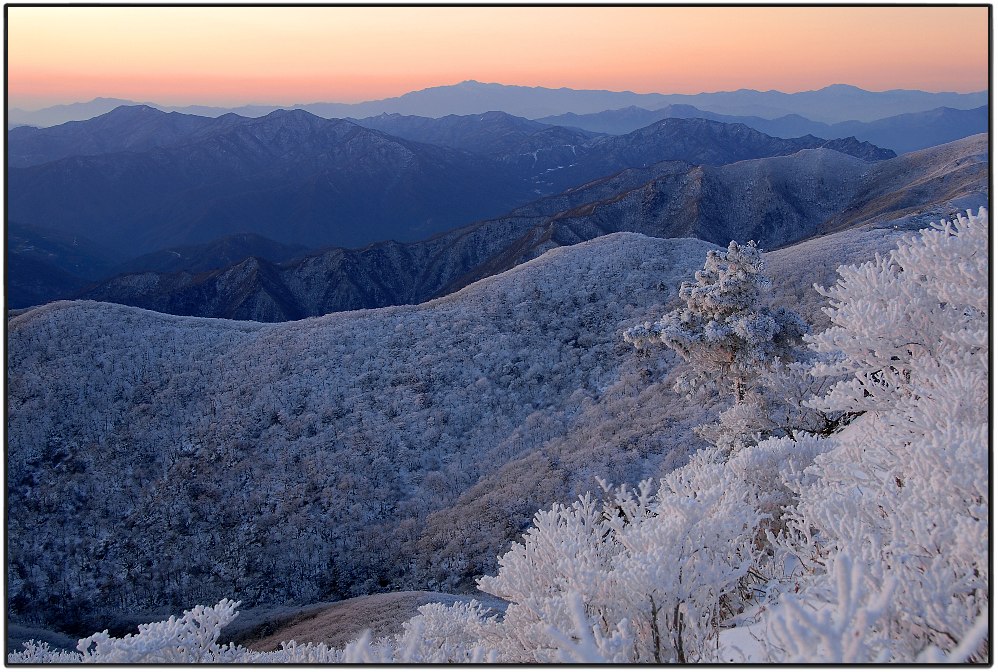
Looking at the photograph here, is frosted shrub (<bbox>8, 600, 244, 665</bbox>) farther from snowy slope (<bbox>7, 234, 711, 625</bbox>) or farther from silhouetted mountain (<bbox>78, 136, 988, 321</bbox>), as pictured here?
silhouetted mountain (<bbox>78, 136, 988, 321</bbox>)

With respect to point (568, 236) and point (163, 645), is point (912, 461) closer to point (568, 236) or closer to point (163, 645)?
point (163, 645)

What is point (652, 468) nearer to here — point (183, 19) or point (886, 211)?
point (183, 19)

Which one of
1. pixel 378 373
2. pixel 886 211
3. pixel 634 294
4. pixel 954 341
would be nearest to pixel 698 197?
pixel 886 211

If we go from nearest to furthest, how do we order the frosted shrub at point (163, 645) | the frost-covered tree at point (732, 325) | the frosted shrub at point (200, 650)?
the frosted shrub at point (200, 650)
the frosted shrub at point (163, 645)
the frost-covered tree at point (732, 325)

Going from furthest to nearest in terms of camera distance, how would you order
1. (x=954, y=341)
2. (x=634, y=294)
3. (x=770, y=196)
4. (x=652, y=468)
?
(x=770, y=196) < (x=634, y=294) < (x=652, y=468) < (x=954, y=341)

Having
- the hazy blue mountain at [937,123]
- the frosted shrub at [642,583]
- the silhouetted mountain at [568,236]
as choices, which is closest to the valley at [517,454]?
the frosted shrub at [642,583]

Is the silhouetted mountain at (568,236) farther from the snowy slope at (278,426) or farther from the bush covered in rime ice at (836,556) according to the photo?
the bush covered in rime ice at (836,556)

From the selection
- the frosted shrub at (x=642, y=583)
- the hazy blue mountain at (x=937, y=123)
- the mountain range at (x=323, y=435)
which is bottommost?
the mountain range at (x=323, y=435)
